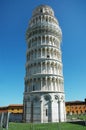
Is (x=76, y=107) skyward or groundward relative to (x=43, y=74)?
groundward

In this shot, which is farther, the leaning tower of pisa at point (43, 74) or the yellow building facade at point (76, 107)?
the yellow building facade at point (76, 107)

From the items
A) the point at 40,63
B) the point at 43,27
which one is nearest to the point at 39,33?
the point at 43,27


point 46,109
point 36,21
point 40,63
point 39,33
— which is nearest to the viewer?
point 46,109

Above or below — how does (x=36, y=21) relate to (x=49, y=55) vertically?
above

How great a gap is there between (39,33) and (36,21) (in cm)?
550

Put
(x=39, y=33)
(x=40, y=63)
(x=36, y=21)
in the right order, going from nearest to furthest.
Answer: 1. (x=40, y=63)
2. (x=39, y=33)
3. (x=36, y=21)

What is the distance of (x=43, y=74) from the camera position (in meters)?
41.9

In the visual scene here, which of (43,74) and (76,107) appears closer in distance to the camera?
(43,74)

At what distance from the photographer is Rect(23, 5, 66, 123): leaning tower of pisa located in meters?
40.0

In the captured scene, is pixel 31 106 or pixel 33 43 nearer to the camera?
pixel 31 106

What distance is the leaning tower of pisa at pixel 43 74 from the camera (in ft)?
131

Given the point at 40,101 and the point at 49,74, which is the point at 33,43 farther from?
the point at 40,101

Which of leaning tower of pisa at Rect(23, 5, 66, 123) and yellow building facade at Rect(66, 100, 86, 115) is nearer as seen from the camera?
leaning tower of pisa at Rect(23, 5, 66, 123)

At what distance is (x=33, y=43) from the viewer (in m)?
47.2
